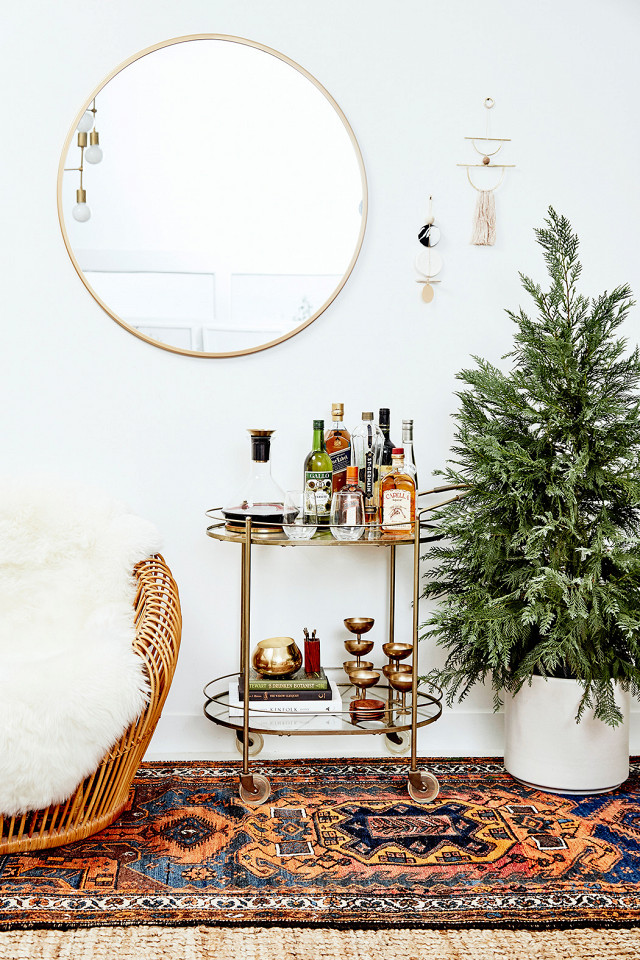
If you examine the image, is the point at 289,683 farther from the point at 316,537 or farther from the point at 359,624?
the point at 316,537

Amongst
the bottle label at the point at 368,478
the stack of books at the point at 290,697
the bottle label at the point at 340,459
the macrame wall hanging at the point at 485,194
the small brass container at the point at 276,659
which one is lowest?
the stack of books at the point at 290,697

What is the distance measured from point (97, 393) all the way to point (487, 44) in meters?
1.60

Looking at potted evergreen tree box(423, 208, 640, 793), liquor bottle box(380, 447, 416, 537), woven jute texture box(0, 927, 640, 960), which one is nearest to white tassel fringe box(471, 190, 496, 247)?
potted evergreen tree box(423, 208, 640, 793)

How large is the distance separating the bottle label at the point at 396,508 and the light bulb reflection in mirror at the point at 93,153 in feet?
4.24

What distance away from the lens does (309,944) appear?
1.53 m

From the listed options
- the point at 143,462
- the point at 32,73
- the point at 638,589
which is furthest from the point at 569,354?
the point at 32,73

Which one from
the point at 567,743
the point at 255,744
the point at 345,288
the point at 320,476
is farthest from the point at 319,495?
the point at 567,743

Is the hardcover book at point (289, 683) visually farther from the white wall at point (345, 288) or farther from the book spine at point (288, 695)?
the white wall at point (345, 288)

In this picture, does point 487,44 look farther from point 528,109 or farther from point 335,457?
point 335,457

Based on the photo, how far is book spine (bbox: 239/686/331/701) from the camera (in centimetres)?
216

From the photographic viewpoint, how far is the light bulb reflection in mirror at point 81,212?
234 centimetres

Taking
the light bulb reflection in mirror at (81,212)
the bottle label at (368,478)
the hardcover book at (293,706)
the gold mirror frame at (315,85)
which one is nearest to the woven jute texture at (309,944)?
the hardcover book at (293,706)

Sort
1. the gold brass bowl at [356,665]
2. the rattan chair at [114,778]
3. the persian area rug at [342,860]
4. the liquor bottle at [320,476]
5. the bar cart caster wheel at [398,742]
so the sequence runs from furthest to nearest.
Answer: the bar cart caster wheel at [398,742] < the gold brass bowl at [356,665] < the liquor bottle at [320,476] < the rattan chair at [114,778] < the persian area rug at [342,860]

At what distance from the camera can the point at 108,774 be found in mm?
1852
